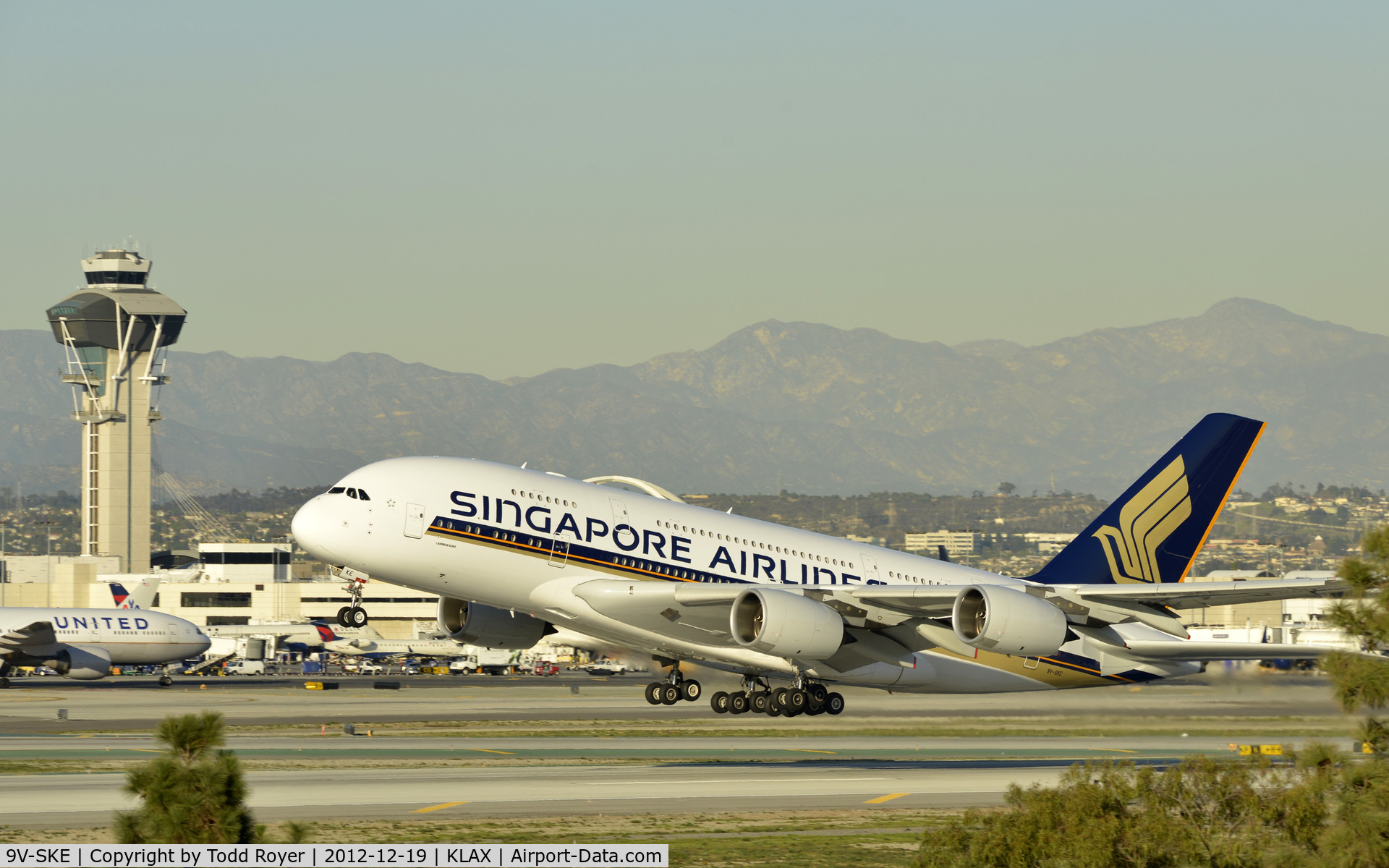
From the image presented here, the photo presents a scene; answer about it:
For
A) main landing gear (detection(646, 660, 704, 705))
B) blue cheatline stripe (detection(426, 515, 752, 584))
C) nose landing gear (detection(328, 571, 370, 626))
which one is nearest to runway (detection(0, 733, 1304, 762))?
main landing gear (detection(646, 660, 704, 705))

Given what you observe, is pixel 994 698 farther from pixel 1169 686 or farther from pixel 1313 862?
pixel 1313 862

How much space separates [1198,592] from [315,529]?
22.7 metres

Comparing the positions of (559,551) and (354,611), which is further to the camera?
(354,611)

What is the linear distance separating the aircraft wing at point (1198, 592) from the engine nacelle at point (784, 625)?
654 centimetres

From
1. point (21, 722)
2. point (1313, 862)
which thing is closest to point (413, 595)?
point (21, 722)

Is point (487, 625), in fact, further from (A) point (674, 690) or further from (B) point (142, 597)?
(B) point (142, 597)

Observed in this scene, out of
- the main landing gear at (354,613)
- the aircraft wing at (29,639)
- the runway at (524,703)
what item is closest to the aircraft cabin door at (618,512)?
the main landing gear at (354,613)

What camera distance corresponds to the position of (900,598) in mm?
40469

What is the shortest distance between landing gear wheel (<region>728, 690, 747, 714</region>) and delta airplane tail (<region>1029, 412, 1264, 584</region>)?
10.1 metres

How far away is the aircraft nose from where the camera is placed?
3878 centimetres

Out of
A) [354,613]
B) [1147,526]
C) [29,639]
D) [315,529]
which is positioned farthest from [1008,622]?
[29,639]

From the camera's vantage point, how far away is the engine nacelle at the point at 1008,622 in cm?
3872

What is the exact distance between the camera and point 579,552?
132 ft
